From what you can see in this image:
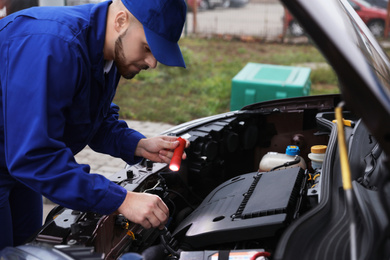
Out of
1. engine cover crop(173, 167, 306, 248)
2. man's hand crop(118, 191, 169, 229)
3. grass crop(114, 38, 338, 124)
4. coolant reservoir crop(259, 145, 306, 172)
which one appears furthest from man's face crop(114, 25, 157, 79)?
grass crop(114, 38, 338, 124)

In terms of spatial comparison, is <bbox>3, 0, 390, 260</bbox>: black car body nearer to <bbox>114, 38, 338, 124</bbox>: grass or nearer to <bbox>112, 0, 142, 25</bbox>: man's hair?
<bbox>112, 0, 142, 25</bbox>: man's hair

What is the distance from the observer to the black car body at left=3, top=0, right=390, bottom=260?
116 centimetres

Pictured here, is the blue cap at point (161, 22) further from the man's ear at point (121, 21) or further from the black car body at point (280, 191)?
the black car body at point (280, 191)

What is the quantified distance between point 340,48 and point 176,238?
104 centimetres

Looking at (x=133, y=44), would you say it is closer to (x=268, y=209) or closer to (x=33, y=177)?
(x=33, y=177)

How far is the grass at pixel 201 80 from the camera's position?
609cm

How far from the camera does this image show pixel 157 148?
2043 millimetres

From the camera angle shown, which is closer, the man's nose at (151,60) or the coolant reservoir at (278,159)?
the man's nose at (151,60)

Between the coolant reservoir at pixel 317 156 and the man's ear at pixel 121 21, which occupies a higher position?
the man's ear at pixel 121 21

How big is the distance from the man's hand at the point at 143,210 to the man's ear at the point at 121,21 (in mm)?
608

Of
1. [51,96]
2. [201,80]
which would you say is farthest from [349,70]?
[201,80]

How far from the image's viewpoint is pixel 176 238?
1804 mm

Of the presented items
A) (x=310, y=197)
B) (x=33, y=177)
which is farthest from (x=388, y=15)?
(x=33, y=177)

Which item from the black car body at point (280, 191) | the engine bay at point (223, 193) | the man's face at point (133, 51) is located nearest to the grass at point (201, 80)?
the engine bay at point (223, 193)
